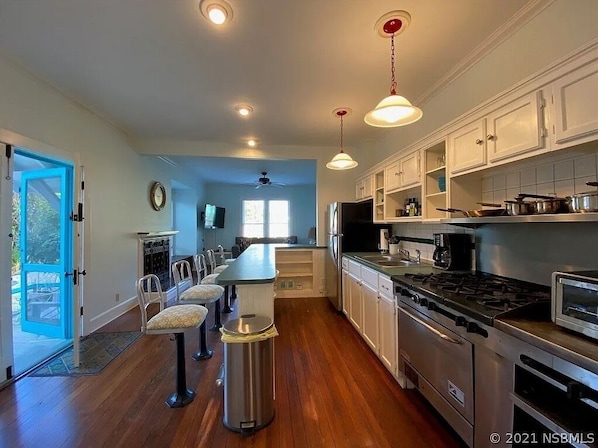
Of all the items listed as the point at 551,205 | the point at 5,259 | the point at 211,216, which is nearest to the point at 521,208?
the point at 551,205

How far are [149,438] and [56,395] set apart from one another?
3.54 feet

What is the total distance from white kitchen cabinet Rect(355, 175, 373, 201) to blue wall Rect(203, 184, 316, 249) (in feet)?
15.8

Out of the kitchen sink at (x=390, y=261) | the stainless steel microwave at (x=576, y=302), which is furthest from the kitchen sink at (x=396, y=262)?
the stainless steel microwave at (x=576, y=302)

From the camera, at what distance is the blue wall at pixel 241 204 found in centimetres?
Answer: 941

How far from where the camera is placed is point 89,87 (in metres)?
2.84

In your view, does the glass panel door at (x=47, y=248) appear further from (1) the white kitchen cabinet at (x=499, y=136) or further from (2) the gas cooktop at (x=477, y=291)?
(1) the white kitchen cabinet at (x=499, y=136)

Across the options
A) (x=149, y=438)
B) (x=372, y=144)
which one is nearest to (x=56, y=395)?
(x=149, y=438)

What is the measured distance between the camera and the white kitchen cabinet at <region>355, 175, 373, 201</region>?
4145 millimetres

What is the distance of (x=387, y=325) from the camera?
246 cm

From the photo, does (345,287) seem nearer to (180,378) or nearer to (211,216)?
(180,378)

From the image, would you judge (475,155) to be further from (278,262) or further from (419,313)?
(278,262)

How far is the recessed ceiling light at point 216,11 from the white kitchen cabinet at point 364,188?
9.23 feet

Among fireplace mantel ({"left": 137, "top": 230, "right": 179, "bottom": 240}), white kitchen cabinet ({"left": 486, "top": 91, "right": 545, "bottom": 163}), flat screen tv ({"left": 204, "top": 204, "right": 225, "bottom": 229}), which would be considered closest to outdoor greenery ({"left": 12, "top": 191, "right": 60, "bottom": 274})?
fireplace mantel ({"left": 137, "top": 230, "right": 179, "bottom": 240})

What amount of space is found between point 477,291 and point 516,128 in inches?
40.7
